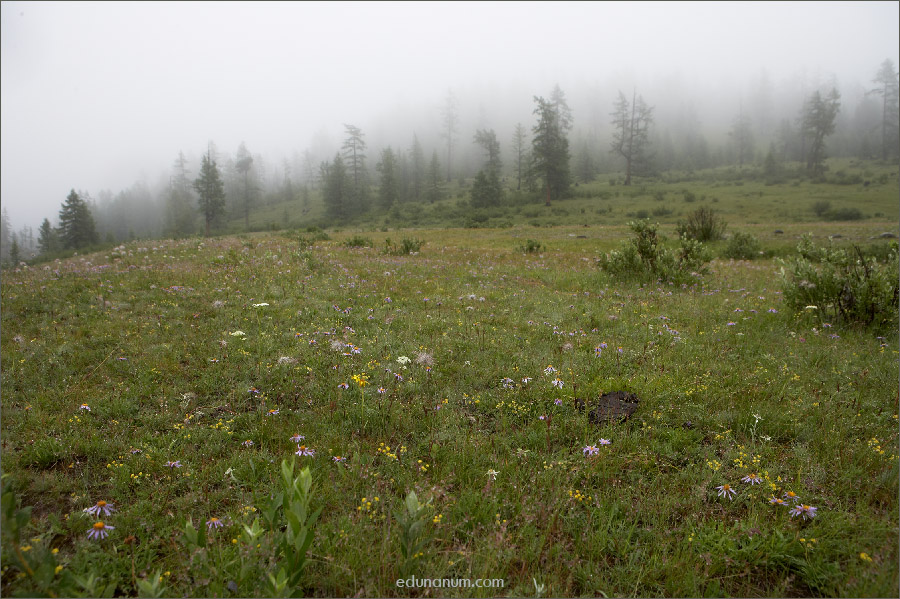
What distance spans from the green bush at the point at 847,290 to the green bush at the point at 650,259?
3.08m

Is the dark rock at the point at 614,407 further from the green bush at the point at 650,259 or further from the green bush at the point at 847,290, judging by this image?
the green bush at the point at 650,259

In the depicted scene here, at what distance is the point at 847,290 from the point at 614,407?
595 cm

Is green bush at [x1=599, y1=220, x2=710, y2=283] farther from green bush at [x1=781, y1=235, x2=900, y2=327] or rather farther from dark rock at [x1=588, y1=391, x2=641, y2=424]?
dark rock at [x1=588, y1=391, x2=641, y2=424]

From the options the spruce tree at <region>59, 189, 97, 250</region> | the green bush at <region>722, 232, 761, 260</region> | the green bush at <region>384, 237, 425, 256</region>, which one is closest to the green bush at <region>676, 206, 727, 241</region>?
the green bush at <region>722, 232, 761, 260</region>

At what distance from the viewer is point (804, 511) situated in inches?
111

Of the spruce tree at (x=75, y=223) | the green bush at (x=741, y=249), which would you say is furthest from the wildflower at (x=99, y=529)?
the spruce tree at (x=75, y=223)

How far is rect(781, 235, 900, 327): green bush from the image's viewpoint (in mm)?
6520

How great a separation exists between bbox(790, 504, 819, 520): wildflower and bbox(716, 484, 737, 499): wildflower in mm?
350

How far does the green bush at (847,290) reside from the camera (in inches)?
257

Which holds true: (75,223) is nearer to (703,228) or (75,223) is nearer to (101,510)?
(101,510)

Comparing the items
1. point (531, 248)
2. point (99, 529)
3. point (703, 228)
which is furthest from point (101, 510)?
point (703, 228)

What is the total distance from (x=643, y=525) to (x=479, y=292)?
6.68m

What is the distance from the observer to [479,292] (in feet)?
30.4

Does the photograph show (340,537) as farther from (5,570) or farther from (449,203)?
(449,203)
